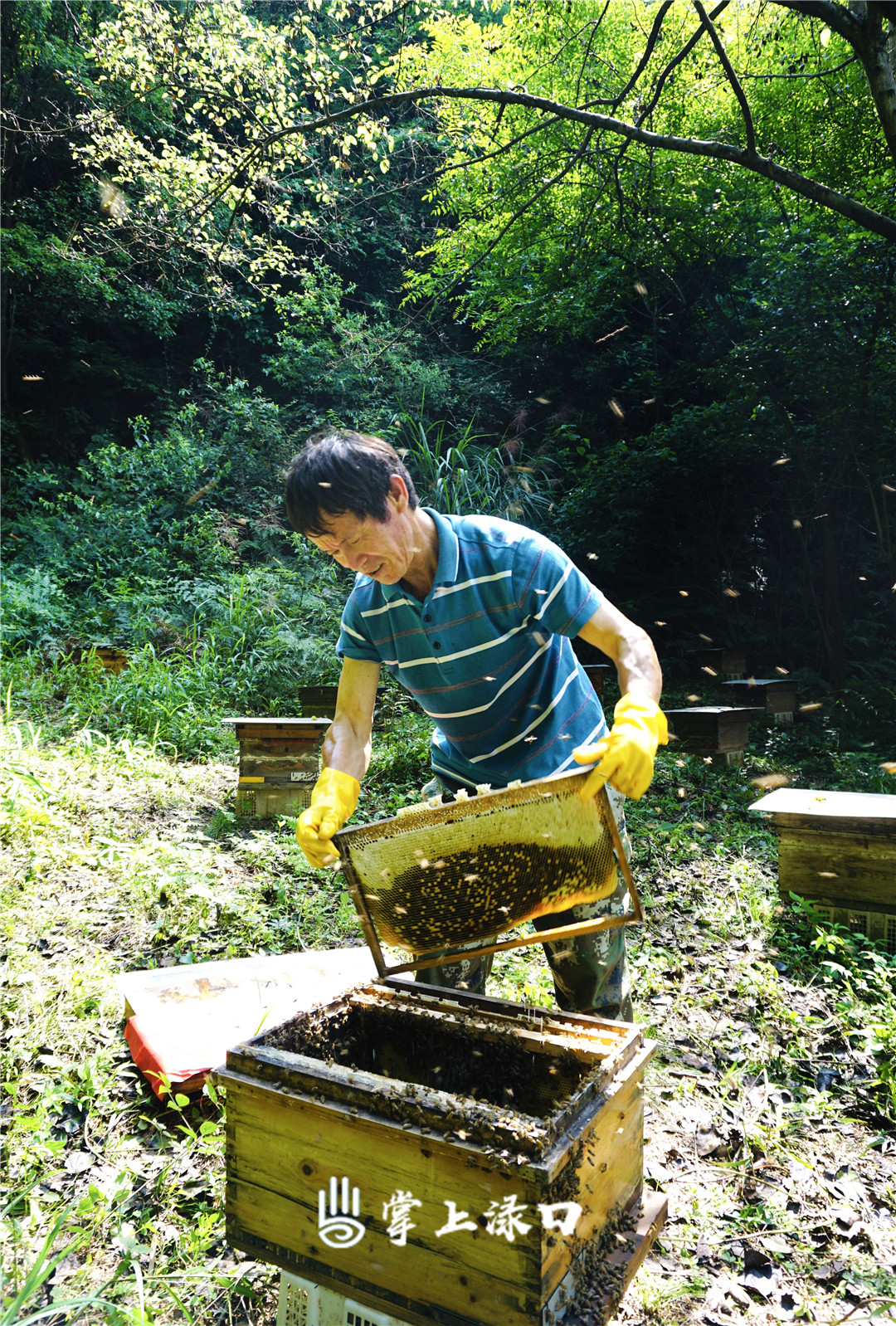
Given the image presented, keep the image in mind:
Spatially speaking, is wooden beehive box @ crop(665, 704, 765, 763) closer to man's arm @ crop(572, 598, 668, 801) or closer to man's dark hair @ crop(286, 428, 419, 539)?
man's arm @ crop(572, 598, 668, 801)

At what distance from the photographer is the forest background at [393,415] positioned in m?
3.39

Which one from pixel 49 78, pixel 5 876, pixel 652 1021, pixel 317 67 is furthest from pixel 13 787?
pixel 49 78

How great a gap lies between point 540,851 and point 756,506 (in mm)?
9341

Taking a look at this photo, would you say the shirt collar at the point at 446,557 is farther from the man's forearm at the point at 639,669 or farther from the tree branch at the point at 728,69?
the tree branch at the point at 728,69

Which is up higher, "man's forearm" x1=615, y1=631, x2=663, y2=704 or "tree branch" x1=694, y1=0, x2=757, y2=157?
"tree branch" x1=694, y1=0, x2=757, y2=157

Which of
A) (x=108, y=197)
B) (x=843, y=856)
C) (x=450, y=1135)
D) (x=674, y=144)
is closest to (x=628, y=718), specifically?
(x=450, y=1135)

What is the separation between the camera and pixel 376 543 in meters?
1.94

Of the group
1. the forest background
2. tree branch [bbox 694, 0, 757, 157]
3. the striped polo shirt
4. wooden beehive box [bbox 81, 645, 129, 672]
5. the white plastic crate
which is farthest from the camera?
wooden beehive box [bbox 81, 645, 129, 672]

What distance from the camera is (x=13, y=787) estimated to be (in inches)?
173

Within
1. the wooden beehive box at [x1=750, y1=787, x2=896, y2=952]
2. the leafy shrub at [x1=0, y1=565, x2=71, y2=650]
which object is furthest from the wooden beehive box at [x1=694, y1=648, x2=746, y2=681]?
the leafy shrub at [x1=0, y1=565, x2=71, y2=650]

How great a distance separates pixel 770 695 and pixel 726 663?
1410 mm

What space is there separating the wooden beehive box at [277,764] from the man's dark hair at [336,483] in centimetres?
299

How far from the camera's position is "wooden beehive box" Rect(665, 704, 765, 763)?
6145 millimetres

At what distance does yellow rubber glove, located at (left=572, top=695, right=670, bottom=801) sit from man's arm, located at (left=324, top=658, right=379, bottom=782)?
2.36ft
